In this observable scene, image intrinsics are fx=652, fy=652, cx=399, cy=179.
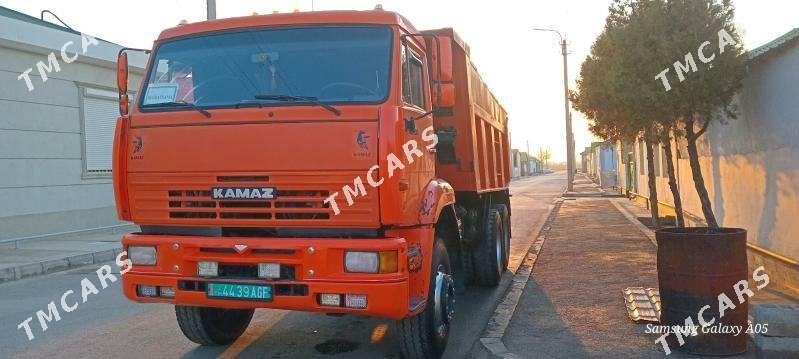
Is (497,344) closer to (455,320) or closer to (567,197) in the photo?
(455,320)

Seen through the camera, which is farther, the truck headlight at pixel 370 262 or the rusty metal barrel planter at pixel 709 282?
the rusty metal barrel planter at pixel 709 282

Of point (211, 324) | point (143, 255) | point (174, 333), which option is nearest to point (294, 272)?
point (143, 255)

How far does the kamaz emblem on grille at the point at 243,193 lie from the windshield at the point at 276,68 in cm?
61

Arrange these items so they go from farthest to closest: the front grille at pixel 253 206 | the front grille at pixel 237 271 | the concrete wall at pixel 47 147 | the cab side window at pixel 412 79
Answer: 1. the concrete wall at pixel 47 147
2. the cab side window at pixel 412 79
3. the front grille at pixel 237 271
4. the front grille at pixel 253 206

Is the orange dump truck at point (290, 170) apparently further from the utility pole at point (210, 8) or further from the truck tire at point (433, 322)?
the utility pole at point (210, 8)

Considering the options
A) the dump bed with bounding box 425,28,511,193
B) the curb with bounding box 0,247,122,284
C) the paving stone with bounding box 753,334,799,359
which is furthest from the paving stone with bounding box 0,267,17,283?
the paving stone with bounding box 753,334,799,359

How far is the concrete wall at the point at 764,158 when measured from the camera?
7055 millimetres

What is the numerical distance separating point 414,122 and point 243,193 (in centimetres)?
132

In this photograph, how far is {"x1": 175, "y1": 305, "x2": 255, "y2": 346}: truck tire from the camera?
544cm

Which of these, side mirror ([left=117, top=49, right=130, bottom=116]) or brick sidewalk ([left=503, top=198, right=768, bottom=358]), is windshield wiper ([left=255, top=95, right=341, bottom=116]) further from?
brick sidewalk ([left=503, top=198, right=768, bottom=358])

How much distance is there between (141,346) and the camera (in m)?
5.69

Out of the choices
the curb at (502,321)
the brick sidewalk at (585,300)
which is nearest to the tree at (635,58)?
the brick sidewalk at (585,300)

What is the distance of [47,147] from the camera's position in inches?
558

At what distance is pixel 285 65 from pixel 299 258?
1420 mm
